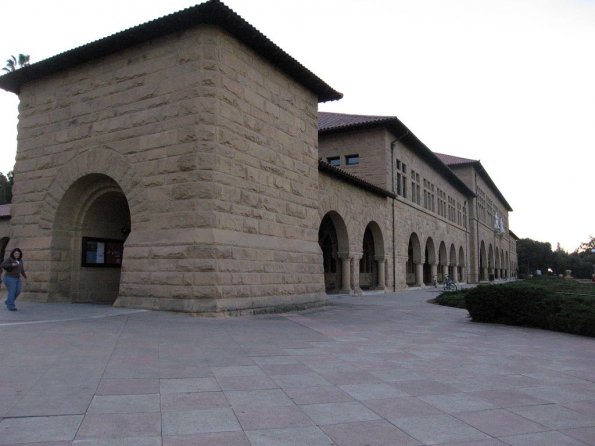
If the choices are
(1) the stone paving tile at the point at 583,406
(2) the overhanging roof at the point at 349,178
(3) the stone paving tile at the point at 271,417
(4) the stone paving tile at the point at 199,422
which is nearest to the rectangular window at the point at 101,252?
(2) the overhanging roof at the point at 349,178

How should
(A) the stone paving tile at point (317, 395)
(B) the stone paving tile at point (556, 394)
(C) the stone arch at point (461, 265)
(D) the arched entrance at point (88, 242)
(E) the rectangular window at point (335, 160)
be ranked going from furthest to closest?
(C) the stone arch at point (461, 265) < (E) the rectangular window at point (335, 160) < (D) the arched entrance at point (88, 242) < (B) the stone paving tile at point (556, 394) < (A) the stone paving tile at point (317, 395)

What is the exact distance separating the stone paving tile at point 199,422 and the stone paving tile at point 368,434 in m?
0.72

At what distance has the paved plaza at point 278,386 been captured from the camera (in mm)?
3375

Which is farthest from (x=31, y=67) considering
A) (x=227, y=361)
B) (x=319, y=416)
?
(x=319, y=416)

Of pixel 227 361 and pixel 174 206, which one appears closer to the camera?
pixel 227 361

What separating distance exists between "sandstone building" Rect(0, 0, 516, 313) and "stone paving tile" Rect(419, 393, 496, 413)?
5934mm

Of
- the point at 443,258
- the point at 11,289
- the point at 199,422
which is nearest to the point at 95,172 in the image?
the point at 11,289

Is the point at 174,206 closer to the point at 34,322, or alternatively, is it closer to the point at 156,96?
the point at 156,96

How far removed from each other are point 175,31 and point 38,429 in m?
9.36

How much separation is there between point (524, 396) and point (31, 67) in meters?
13.3

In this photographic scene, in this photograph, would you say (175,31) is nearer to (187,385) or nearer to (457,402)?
(187,385)

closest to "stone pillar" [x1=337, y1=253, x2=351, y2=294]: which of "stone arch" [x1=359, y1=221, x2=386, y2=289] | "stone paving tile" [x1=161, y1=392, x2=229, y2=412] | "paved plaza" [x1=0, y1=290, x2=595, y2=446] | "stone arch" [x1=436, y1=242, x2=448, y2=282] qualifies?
"stone arch" [x1=359, y1=221, x2=386, y2=289]

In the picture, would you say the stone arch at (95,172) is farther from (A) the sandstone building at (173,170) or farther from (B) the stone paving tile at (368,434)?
(B) the stone paving tile at (368,434)

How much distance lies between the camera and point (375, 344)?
739 cm
